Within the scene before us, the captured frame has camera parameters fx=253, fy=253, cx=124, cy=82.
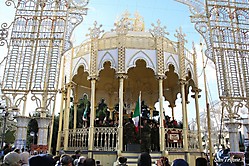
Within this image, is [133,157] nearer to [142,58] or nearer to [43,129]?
[43,129]

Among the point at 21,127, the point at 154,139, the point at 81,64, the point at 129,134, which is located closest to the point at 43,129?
the point at 21,127

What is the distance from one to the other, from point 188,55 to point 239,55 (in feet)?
12.4

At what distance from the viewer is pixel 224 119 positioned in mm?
15828

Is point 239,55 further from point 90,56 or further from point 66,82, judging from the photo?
point 66,82

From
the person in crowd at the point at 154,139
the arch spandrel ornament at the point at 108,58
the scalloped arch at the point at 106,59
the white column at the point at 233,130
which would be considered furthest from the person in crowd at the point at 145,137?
the white column at the point at 233,130

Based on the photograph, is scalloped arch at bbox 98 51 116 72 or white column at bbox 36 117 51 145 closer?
white column at bbox 36 117 51 145

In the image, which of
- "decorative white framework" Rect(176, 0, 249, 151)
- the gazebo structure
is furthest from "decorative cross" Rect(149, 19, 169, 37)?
"decorative white framework" Rect(176, 0, 249, 151)

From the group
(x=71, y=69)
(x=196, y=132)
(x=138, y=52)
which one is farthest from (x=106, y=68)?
(x=196, y=132)

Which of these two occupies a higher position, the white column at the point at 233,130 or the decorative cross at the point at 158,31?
the decorative cross at the point at 158,31

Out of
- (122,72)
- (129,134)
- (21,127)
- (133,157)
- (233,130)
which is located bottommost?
(133,157)

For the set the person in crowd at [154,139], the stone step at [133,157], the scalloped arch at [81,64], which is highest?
the scalloped arch at [81,64]

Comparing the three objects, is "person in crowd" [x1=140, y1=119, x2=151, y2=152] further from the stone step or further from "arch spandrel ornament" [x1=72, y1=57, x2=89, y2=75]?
"arch spandrel ornament" [x1=72, y1=57, x2=89, y2=75]

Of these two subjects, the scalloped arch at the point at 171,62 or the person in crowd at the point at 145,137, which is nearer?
the person in crowd at the point at 145,137

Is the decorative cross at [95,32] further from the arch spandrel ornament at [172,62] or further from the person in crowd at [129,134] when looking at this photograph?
the person in crowd at [129,134]
